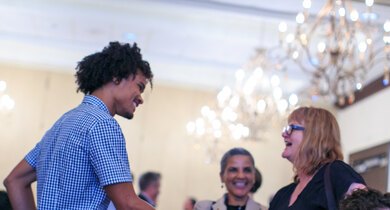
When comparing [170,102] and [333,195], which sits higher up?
[170,102]

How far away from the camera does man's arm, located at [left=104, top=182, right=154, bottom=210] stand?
A: 205cm

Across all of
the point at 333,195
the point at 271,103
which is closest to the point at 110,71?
the point at 333,195

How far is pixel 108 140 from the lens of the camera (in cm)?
212

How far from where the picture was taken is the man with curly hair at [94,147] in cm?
210

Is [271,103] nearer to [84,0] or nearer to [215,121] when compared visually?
[215,121]

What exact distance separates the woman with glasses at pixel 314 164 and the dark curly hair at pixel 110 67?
0.78 metres

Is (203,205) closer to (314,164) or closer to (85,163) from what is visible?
(314,164)

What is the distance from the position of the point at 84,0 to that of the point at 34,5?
678 mm

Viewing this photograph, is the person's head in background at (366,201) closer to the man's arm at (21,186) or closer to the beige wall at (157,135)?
the man's arm at (21,186)

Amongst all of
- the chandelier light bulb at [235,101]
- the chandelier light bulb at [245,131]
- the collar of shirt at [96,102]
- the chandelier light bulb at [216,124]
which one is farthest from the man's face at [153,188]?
the collar of shirt at [96,102]

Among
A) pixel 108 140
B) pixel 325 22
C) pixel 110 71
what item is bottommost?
pixel 108 140

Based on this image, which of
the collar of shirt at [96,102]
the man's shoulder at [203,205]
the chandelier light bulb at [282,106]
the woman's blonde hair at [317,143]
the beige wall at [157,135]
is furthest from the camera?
the beige wall at [157,135]

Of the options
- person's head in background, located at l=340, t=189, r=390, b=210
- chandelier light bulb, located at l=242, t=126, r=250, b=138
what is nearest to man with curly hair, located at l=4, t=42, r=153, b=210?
person's head in background, located at l=340, t=189, r=390, b=210

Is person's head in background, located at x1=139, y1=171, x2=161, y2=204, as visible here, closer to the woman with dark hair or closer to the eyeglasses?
the woman with dark hair
